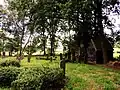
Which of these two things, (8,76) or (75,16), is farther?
(75,16)

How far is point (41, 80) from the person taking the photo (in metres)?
14.2

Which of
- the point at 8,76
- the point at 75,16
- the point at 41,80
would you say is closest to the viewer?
the point at 41,80

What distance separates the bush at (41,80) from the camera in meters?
13.8

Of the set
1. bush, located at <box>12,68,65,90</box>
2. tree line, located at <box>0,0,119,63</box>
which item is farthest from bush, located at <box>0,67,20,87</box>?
tree line, located at <box>0,0,119,63</box>

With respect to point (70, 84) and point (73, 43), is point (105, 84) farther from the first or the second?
point (73, 43)

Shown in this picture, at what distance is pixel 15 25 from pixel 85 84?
45.5 metres

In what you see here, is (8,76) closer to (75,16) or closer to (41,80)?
(41,80)

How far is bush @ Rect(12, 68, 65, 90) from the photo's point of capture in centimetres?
1377

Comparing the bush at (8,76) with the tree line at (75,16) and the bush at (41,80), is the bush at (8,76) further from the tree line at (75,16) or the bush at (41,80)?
the tree line at (75,16)

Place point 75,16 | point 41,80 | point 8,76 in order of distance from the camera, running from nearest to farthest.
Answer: point 41,80 < point 8,76 < point 75,16

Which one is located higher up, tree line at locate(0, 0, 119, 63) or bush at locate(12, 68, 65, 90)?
tree line at locate(0, 0, 119, 63)

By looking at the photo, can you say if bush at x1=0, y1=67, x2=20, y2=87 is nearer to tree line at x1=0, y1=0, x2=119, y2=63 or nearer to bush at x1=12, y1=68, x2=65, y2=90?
bush at x1=12, y1=68, x2=65, y2=90

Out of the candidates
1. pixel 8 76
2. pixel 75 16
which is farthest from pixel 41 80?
pixel 75 16

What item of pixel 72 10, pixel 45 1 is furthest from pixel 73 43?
pixel 72 10
